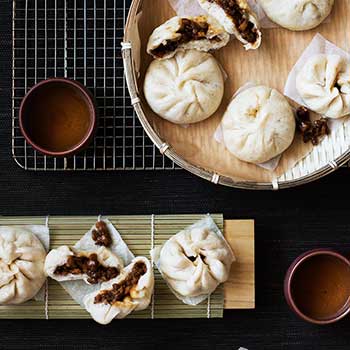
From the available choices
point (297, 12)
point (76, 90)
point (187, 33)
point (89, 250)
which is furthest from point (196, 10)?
point (89, 250)

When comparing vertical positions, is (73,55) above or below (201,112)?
above

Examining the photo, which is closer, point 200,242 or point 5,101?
point 200,242

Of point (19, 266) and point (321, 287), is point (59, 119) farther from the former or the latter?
point (321, 287)

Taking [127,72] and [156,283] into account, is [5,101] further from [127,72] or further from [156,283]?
[156,283]

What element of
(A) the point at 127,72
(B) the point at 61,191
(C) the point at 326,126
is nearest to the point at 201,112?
(A) the point at 127,72

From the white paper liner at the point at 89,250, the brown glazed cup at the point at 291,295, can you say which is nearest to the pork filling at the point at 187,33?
the white paper liner at the point at 89,250

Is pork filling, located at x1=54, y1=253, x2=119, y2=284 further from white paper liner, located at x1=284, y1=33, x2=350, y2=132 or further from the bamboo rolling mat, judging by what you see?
white paper liner, located at x1=284, y1=33, x2=350, y2=132
